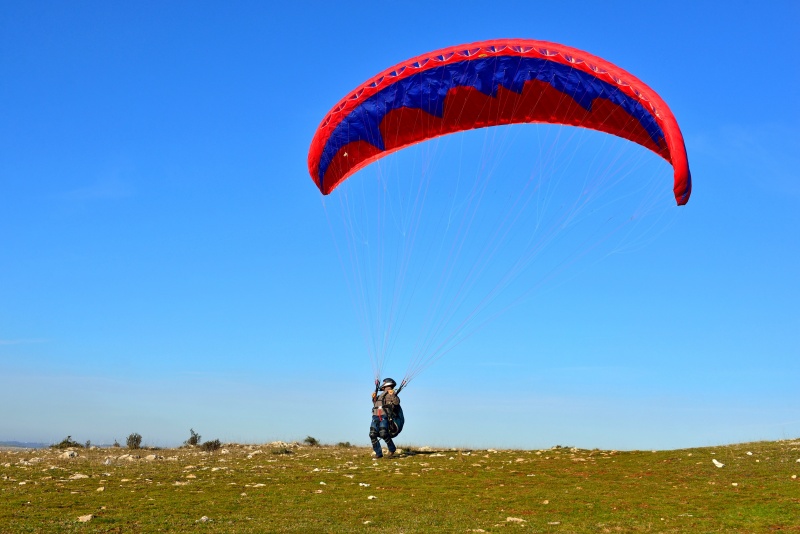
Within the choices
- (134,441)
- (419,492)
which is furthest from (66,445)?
(419,492)

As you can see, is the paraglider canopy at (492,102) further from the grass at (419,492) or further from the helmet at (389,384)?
the grass at (419,492)

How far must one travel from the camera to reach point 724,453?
18.5m

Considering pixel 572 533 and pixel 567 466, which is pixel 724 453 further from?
pixel 572 533

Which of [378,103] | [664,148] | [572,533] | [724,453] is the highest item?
[378,103]

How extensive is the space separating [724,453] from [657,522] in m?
8.23

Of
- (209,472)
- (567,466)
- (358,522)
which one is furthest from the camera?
(567,466)

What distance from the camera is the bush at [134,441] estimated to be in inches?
967

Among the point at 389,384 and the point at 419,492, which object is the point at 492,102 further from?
the point at 419,492

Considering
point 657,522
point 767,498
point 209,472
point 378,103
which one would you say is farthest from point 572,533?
point 378,103

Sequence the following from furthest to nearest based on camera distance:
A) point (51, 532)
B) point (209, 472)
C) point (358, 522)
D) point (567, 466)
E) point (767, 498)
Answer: point (567, 466), point (209, 472), point (767, 498), point (358, 522), point (51, 532)

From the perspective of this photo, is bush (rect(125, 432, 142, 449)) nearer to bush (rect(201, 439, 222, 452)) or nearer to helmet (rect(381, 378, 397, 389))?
bush (rect(201, 439, 222, 452))

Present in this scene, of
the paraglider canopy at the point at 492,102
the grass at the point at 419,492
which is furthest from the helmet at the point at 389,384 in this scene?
the paraglider canopy at the point at 492,102

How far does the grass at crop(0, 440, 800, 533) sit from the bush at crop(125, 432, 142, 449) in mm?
4775

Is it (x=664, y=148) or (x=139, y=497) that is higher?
(x=664, y=148)
